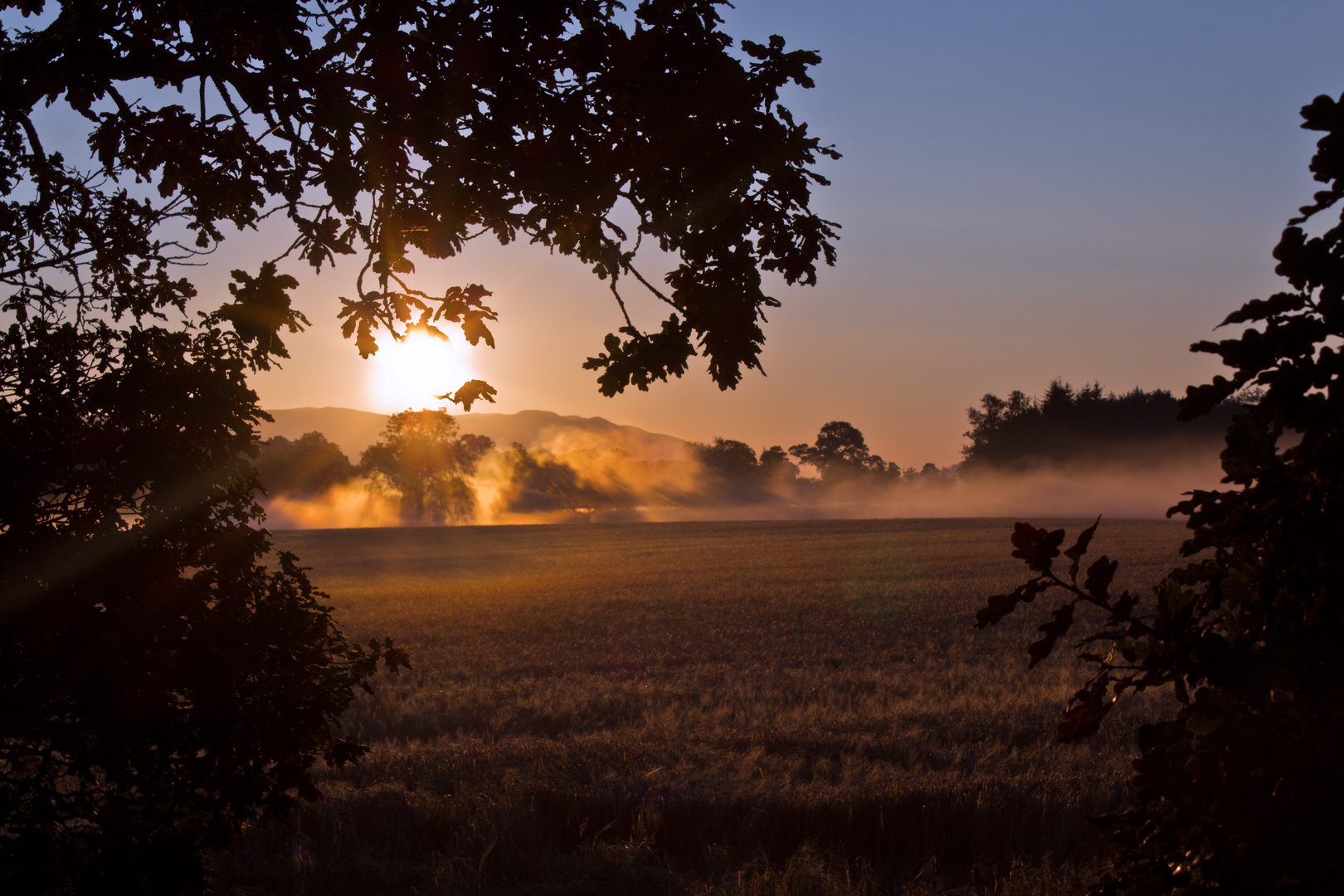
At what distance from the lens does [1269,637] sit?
5.84 feet

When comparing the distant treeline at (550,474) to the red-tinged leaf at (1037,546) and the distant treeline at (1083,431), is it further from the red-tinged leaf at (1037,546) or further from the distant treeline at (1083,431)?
the red-tinged leaf at (1037,546)

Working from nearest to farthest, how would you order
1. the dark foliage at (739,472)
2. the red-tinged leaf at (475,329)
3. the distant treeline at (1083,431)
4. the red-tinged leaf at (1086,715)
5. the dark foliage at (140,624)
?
the red-tinged leaf at (1086,715)
the dark foliage at (140,624)
the red-tinged leaf at (475,329)
the distant treeline at (1083,431)
the dark foliage at (739,472)

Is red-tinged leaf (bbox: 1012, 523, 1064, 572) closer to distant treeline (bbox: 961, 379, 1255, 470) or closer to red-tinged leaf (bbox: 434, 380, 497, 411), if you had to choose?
red-tinged leaf (bbox: 434, 380, 497, 411)

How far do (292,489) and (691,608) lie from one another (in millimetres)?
85777

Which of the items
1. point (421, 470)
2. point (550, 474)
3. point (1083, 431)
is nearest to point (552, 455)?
point (550, 474)

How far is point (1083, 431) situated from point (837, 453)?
55434mm

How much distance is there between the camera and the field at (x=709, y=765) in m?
4.95

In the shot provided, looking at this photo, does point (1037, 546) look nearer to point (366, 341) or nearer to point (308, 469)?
point (366, 341)

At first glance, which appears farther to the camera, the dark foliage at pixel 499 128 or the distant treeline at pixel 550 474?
the distant treeline at pixel 550 474

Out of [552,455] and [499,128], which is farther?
Answer: [552,455]

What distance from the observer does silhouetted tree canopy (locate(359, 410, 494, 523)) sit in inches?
3337

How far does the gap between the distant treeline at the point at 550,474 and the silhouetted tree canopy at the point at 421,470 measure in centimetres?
9

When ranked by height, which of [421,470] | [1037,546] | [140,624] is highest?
[421,470]

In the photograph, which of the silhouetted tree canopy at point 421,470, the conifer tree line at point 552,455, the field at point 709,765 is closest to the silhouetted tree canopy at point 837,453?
the conifer tree line at point 552,455
